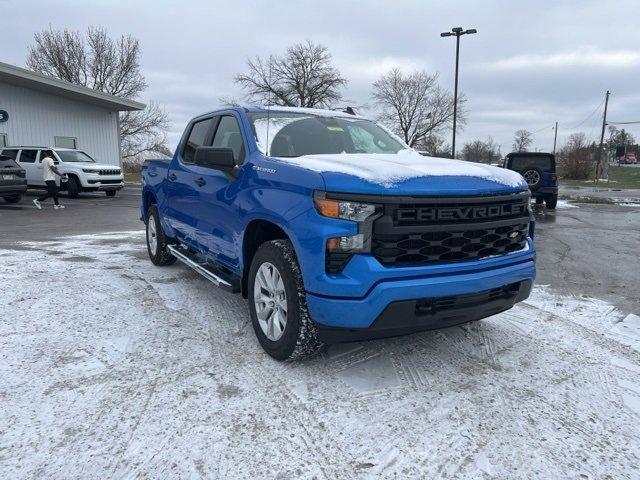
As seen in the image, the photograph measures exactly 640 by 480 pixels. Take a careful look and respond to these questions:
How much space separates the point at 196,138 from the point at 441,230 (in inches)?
125

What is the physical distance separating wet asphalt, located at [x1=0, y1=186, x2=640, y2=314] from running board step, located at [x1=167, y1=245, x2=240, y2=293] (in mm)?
3692

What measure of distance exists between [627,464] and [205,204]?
3.53 m

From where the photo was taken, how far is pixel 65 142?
22516 millimetres

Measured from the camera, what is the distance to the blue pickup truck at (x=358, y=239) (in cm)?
278

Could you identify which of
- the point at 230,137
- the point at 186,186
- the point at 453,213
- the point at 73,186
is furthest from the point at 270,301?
the point at 73,186

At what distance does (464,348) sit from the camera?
3.59 m

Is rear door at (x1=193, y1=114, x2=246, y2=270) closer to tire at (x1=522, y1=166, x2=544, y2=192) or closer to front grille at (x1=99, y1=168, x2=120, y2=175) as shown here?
tire at (x1=522, y1=166, x2=544, y2=192)

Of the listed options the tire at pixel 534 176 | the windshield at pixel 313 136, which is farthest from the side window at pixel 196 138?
the tire at pixel 534 176

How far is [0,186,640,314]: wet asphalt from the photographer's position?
5641mm

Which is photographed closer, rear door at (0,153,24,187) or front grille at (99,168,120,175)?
rear door at (0,153,24,187)

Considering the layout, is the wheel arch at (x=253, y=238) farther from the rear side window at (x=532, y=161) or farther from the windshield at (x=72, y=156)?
the windshield at (x=72, y=156)

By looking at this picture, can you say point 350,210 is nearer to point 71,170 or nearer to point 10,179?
point 10,179

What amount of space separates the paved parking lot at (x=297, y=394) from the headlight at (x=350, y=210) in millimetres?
1068

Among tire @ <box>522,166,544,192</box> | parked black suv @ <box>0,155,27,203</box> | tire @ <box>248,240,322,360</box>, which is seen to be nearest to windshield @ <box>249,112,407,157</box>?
tire @ <box>248,240,322,360</box>
